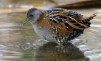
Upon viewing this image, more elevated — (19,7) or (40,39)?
(19,7)

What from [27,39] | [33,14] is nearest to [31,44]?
[27,39]

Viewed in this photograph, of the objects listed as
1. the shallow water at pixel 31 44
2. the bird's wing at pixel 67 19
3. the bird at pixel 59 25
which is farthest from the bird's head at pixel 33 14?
the shallow water at pixel 31 44

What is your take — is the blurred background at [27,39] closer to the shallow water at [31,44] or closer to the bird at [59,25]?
the shallow water at [31,44]

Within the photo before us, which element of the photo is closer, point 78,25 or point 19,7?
point 78,25

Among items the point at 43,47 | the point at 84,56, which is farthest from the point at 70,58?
the point at 43,47

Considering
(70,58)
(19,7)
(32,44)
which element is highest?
(19,7)

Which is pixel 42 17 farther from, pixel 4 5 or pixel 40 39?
pixel 4 5
